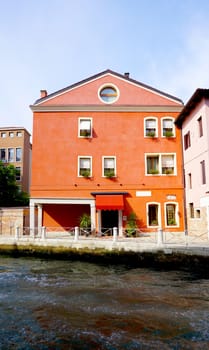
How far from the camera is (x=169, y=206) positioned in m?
19.6

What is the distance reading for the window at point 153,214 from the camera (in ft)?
63.6

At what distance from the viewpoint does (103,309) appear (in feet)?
23.8

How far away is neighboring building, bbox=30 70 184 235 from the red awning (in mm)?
302

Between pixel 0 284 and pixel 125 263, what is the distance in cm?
623

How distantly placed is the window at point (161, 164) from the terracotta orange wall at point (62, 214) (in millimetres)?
5607

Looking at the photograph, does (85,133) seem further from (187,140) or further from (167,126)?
(187,140)

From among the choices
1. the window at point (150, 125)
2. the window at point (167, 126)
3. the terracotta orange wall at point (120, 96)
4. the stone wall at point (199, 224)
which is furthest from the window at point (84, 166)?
the stone wall at point (199, 224)

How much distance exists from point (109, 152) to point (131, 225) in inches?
219

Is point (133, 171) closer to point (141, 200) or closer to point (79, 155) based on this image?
point (141, 200)

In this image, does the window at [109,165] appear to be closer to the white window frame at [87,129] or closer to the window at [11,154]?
the white window frame at [87,129]

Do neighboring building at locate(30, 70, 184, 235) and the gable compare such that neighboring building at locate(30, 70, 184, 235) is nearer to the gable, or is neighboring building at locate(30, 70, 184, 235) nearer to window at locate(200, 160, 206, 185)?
the gable

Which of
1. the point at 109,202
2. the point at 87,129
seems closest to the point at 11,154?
the point at 87,129

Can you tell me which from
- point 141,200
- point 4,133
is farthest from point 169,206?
point 4,133

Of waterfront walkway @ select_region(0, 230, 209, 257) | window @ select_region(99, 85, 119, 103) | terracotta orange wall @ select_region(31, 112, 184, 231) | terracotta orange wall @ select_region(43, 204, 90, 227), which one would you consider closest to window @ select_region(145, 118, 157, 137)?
terracotta orange wall @ select_region(31, 112, 184, 231)
